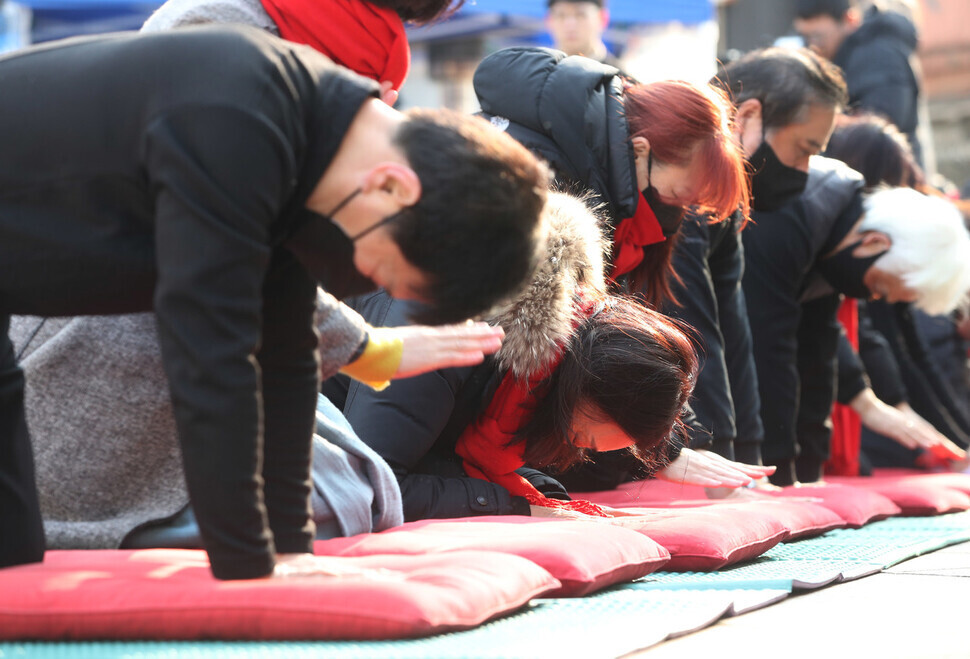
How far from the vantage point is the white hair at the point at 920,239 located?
405 centimetres

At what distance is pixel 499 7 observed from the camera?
5918 mm

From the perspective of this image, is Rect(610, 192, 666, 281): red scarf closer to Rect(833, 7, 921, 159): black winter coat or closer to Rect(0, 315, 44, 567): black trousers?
Rect(0, 315, 44, 567): black trousers

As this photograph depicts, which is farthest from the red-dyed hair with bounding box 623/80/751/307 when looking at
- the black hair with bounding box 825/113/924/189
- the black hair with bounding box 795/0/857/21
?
the black hair with bounding box 795/0/857/21

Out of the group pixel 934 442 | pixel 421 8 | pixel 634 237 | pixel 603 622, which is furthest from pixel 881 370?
pixel 603 622

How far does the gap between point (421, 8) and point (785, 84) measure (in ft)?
5.54

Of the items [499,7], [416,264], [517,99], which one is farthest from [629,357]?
[499,7]

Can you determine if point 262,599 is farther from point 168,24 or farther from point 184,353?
point 168,24

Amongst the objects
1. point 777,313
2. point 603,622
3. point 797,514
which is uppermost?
point 603,622

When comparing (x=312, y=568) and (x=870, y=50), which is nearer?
(x=312, y=568)

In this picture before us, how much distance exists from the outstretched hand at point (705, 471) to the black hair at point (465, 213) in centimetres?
151

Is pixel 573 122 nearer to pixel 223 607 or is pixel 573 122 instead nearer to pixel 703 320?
pixel 703 320

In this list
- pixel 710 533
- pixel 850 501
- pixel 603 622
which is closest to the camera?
pixel 603 622

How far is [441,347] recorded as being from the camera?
1934 mm

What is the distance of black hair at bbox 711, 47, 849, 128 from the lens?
11.7ft
